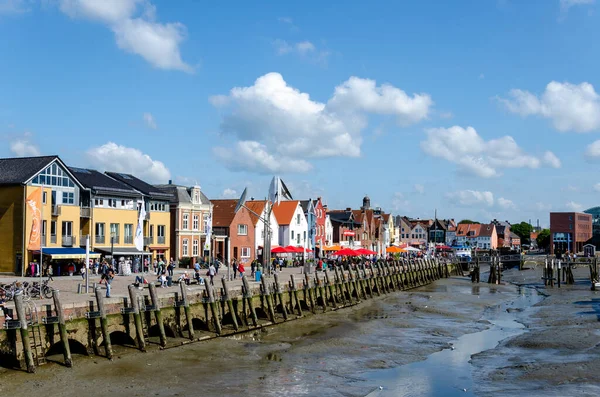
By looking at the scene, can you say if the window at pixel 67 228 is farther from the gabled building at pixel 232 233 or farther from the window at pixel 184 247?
the gabled building at pixel 232 233

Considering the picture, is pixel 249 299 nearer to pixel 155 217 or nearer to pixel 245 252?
pixel 155 217

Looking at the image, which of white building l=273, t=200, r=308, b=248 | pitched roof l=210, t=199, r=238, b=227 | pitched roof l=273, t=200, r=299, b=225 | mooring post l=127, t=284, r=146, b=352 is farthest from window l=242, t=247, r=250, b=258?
mooring post l=127, t=284, r=146, b=352

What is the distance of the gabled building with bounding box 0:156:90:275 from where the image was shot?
50094mm

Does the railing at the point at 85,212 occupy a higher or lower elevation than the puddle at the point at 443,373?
higher

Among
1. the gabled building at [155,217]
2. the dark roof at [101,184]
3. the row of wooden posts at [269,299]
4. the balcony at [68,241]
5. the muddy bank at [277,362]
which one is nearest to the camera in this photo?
the muddy bank at [277,362]

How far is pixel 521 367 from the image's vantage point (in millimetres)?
27938

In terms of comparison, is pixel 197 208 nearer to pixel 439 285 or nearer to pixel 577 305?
pixel 439 285

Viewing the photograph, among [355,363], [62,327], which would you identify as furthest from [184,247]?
[62,327]

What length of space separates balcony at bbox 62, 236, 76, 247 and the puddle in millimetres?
33743

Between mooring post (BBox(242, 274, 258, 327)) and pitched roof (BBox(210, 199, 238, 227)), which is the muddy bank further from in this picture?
pitched roof (BBox(210, 199, 238, 227))

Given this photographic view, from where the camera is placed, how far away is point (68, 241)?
54.5m

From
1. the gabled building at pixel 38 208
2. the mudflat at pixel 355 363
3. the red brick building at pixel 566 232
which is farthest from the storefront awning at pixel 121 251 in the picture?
the red brick building at pixel 566 232

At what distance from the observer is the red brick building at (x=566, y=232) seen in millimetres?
163500

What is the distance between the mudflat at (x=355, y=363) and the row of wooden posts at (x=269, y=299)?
0.98 metres
